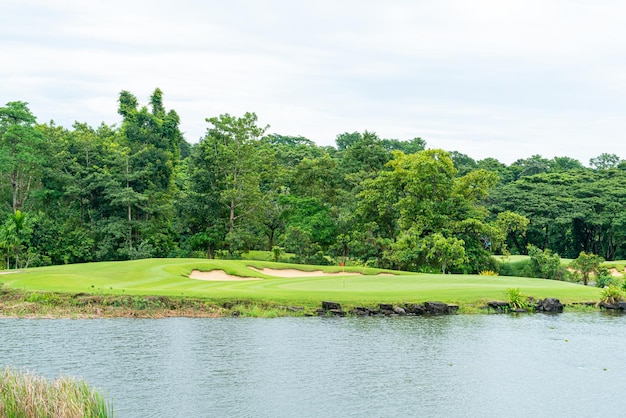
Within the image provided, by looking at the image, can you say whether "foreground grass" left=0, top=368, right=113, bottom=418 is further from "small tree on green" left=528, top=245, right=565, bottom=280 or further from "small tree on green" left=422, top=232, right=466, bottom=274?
"small tree on green" left=528, top=245, right=565, bottom=280

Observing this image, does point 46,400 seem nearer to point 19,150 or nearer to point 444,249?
point 444,249

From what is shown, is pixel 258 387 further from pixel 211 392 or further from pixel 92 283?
pixel 92 283

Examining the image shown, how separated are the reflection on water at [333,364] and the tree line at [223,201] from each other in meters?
25.5

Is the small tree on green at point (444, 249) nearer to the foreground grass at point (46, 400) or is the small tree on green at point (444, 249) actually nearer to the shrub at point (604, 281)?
the shrub at point (604, 281)

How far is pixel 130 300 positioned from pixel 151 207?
3266cm

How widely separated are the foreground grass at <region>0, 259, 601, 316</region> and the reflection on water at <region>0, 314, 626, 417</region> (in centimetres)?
277

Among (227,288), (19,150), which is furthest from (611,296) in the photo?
(19,150)

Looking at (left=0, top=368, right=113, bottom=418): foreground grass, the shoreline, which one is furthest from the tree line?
(left=0, top=368, right=113, bottom=418): foreground grass

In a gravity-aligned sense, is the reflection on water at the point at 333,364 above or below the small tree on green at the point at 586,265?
below

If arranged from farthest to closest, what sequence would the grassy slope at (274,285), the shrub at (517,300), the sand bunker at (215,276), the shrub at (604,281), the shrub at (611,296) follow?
the shrub at (604,281) < the sand bunker at (215,276) < the shrub at (611,296) < the shrub at (517,300) < the grassy slope at (274,285)

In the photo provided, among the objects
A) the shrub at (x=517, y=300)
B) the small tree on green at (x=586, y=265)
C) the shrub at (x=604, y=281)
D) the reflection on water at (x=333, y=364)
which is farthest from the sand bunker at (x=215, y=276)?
the small tree on green at (x=586, y=265)

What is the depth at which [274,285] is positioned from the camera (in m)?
40.7

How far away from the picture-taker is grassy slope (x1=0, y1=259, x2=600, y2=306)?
118 ft

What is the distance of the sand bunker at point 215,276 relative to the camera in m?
45.2
